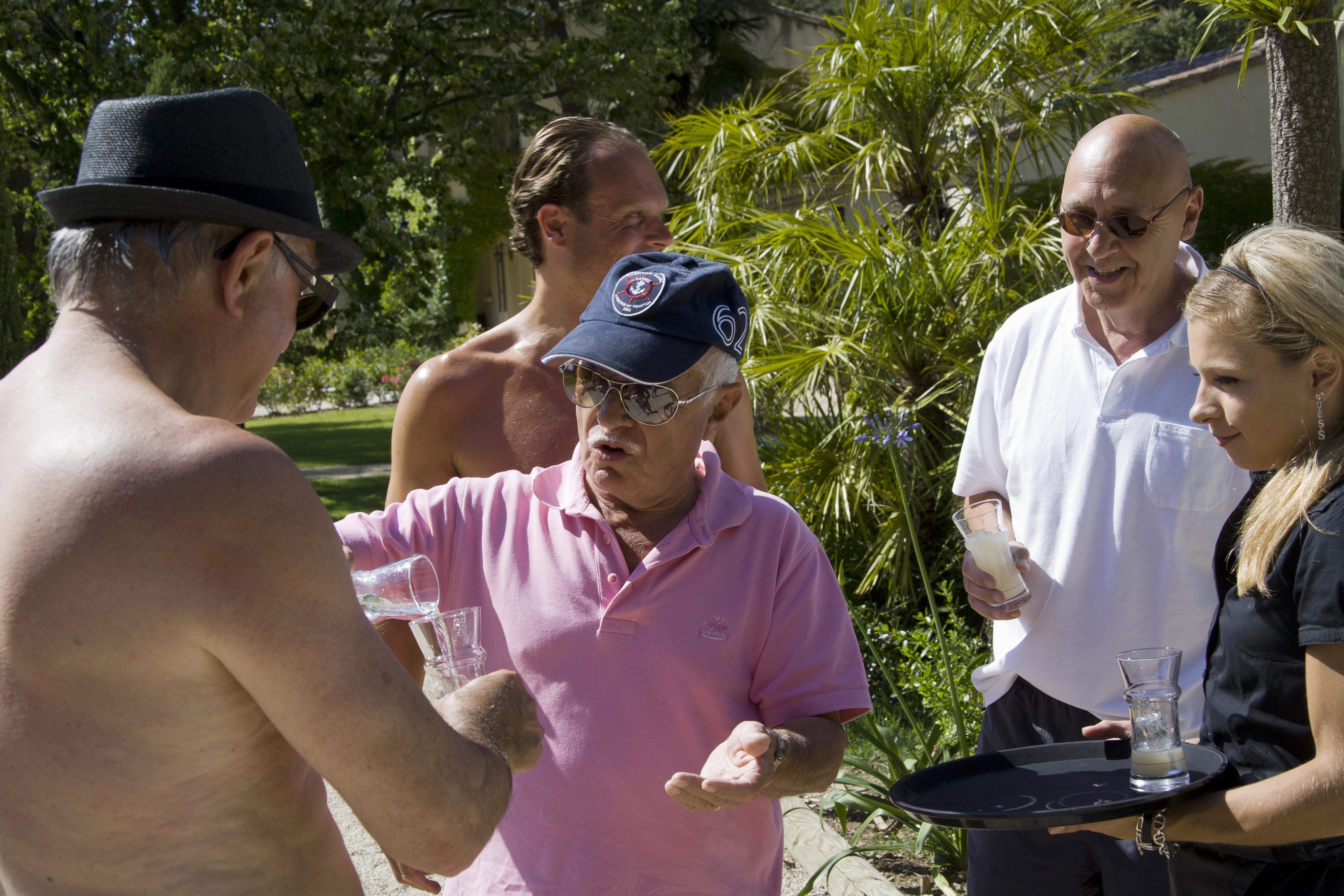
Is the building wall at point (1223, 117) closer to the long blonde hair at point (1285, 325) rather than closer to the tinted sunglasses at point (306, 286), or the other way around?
the long blonde hair at point (1285, 325)

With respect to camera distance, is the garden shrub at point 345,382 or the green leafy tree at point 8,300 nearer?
the green leafy tree at point 8,300

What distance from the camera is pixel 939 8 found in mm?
5926

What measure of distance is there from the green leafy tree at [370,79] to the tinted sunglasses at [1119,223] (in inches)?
313

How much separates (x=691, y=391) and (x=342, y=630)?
0.85m

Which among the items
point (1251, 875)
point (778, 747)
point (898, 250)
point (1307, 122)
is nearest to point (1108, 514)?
point (1251, 875)

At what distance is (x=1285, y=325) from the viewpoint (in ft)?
5.81

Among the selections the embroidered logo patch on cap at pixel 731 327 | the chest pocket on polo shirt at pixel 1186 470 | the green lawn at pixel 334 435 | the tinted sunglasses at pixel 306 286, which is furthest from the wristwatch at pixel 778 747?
the green lawn at pixel 334 435

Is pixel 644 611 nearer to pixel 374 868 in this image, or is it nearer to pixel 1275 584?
pixel 1275 584

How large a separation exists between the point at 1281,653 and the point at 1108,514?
28.3 inches

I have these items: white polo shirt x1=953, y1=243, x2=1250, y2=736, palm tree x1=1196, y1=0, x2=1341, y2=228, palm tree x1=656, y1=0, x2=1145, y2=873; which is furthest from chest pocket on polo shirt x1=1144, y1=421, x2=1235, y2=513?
palm tree x1=656, y1=0, x2=1145, y2=873

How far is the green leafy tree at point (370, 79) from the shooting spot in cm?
930

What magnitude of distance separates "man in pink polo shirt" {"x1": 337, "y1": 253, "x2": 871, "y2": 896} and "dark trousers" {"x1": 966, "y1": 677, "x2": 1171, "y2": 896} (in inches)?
31.2

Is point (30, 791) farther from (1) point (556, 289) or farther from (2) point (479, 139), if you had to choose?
(2) point (479, 139)

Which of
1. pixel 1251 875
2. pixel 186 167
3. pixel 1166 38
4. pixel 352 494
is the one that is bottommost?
pixel 352 494
